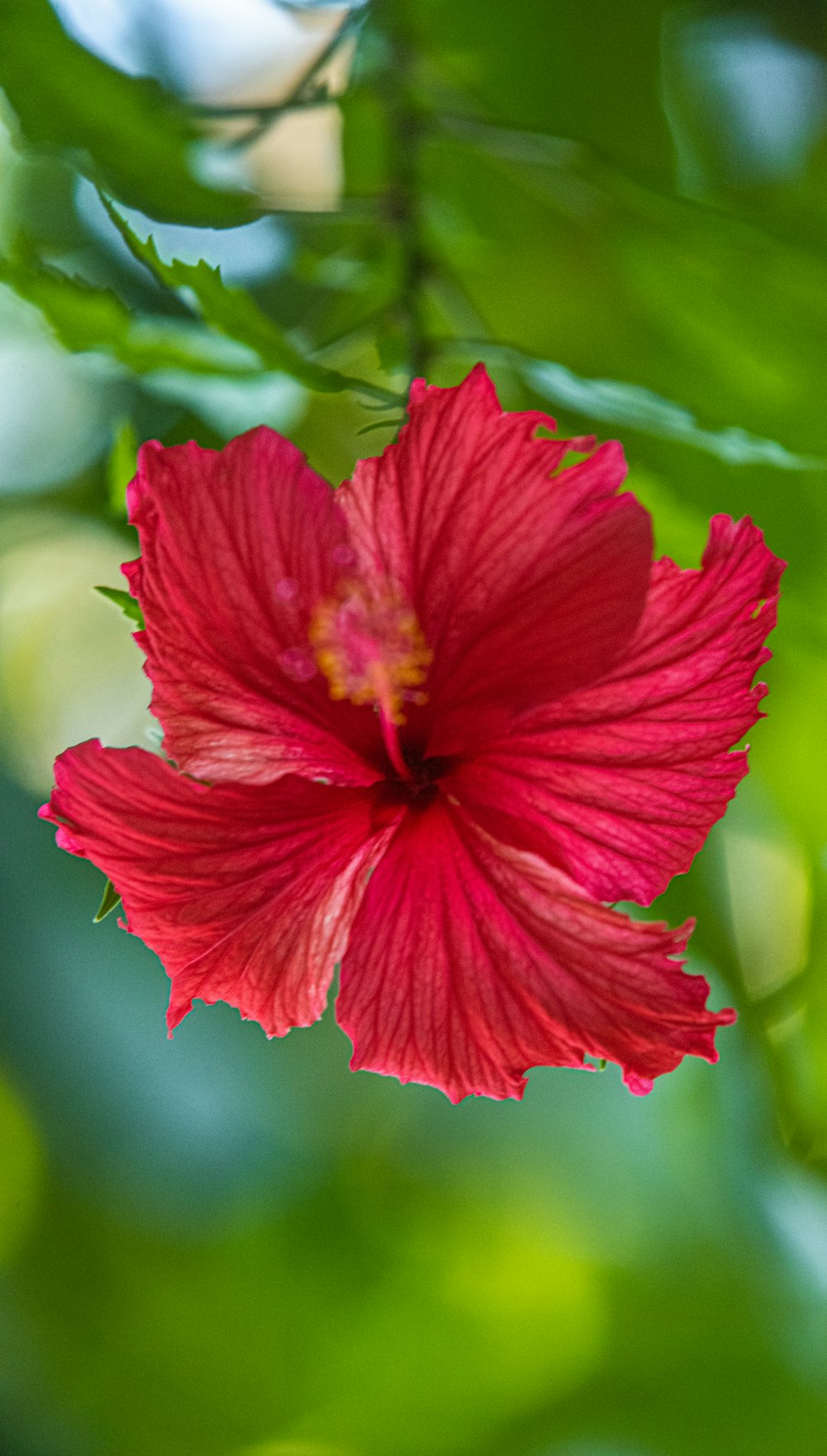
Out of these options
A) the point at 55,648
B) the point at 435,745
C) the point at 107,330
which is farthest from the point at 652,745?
the point at 55,648

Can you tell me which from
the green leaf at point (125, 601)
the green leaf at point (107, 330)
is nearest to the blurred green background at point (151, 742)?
the green leaf at point (107, 330)

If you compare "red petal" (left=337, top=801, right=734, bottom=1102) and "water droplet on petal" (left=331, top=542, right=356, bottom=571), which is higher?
"water droplet on petal" (left=331, top=542, right=356, bottom=571)

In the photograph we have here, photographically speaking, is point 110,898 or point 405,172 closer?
point 110,898

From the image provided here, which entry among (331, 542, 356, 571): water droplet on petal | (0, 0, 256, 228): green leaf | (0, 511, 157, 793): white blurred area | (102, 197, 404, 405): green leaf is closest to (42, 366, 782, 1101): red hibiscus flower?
(331, 542, 356, 571): water droplet on petal

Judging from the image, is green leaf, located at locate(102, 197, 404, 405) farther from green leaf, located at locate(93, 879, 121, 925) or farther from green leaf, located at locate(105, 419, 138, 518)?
green leaf, located at locate(93, 879, 121, 925)

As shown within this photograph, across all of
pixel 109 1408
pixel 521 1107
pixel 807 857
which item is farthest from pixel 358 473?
pixel 109 1408

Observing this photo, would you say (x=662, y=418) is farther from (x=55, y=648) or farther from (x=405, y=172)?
(x=55, y=648)

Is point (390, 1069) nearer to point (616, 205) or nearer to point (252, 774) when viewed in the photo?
point (252, 774)
